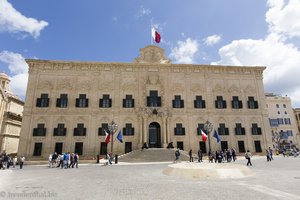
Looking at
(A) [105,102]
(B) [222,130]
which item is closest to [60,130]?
(A) [105,102]

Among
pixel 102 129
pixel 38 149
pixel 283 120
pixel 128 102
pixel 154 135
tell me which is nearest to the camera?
pixel 38 149

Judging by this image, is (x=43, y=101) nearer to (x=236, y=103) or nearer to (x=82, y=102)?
(x=82, y=102)

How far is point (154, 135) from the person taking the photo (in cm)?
2789

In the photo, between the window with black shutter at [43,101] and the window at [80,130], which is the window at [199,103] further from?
the window with black shutter at [43,101]

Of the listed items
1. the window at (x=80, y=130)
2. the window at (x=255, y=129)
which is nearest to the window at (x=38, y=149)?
the window at (x=80, y=130)

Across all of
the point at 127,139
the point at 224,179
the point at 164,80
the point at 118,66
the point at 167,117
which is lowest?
the point at 224,179

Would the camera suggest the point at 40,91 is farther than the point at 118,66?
No

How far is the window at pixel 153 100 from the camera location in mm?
28250

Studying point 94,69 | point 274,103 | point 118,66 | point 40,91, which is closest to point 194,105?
point 118,66

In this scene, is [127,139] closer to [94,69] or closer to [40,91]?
[94,69]

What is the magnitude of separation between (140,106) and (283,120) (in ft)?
130

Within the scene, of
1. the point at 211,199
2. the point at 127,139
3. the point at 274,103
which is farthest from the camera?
the point at 274,103

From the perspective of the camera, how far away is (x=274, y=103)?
47594mm

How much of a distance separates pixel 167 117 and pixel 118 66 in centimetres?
1090
